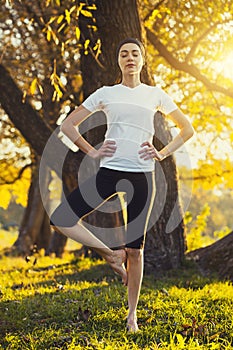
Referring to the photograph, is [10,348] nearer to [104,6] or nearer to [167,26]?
[104,6]

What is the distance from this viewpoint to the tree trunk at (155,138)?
763cm

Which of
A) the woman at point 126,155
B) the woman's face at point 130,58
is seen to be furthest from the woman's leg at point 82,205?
the woman's face at point 130,58

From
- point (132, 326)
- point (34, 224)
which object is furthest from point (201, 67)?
point (132, 326)

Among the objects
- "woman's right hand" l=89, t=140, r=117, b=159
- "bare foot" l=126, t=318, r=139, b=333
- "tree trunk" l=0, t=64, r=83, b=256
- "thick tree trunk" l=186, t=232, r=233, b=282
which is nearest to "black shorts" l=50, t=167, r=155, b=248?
"woman's right hand" l=89, t=140, r=117, b=159

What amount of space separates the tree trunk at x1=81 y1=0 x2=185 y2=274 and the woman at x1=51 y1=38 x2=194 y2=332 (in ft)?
10.1

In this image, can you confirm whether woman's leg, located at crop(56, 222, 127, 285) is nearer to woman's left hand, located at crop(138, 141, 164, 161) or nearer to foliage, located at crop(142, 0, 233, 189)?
woman's left hand, located at crop(138, 141, 164, 161)

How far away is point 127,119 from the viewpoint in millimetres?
4477

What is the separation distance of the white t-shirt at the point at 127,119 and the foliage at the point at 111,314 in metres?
1.45

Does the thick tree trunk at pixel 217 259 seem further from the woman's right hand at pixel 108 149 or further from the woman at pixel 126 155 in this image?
the woman's right hand at pixel 108 149

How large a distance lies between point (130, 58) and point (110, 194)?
1210 mm

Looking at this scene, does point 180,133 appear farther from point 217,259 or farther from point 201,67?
point 201,67

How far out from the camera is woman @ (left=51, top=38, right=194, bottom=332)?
176 inches

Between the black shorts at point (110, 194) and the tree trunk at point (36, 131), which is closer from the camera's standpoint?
the black shorts at point (110, 194)

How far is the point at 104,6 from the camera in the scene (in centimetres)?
760
